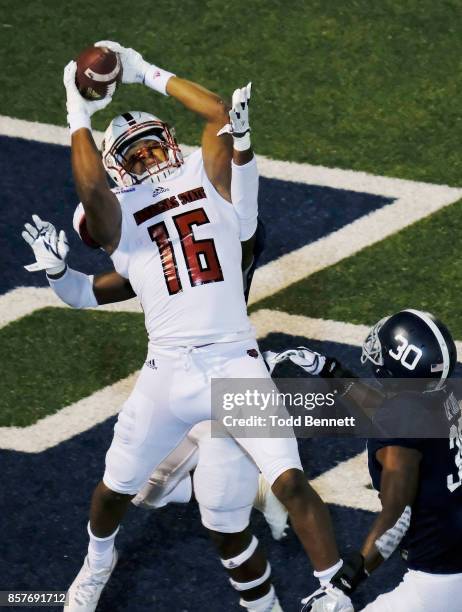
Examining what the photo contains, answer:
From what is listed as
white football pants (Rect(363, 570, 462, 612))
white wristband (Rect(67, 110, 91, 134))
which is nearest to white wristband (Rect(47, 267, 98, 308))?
white wristband (Rect(67, 110, 91, 134))

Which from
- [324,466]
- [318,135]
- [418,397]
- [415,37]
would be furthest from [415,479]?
[415,37]

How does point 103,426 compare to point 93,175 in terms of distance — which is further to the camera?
point 103,426

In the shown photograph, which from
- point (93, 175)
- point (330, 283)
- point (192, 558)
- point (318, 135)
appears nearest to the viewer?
point (93, 175)

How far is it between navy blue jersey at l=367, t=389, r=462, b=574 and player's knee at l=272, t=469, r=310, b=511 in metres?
0.34

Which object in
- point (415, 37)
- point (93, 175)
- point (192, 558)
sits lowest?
point (192, 558)

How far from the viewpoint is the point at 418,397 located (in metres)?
6.53

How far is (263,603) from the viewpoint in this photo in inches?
282

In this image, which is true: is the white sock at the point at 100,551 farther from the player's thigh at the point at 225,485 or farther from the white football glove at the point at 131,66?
the white football glove at the point at 131,66

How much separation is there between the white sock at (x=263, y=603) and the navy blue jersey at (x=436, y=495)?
0.87 m

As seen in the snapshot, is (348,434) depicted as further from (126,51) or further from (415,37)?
(415,37)

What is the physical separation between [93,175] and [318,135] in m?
2.87

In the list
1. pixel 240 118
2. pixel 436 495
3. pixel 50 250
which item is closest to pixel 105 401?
pixel 50 250

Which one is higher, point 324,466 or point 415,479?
point 415,479

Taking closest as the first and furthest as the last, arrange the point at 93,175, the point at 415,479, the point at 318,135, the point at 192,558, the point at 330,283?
the point at 415,479 < the point at 93,175 < the point at 192,558 < the point at 330,283 < the point at 318,135
